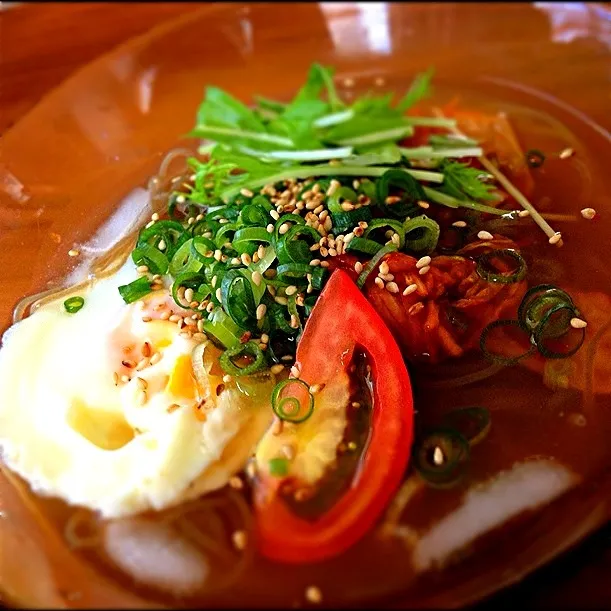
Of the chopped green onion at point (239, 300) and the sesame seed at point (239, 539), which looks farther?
the chopped green onion at point (239, 300)

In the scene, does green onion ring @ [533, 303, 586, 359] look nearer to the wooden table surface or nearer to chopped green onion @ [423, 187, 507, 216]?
chopped green onion @ [423, 187, 507, 216]

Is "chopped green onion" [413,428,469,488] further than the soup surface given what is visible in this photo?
Yes

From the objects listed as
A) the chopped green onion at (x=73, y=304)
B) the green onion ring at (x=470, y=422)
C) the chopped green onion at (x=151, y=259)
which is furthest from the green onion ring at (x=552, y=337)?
the chopped green onion at (x=73, y=304)

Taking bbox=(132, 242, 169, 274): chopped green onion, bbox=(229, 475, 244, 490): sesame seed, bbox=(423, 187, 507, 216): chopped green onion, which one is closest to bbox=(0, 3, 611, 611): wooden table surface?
bbox=(132, 242, 169, 274): chopped green onion

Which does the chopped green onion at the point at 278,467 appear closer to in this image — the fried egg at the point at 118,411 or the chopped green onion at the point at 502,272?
the fried egg at the point at 118,411

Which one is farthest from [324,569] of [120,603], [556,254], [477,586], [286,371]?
[556,254]

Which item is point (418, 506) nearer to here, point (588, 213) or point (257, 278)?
point (257, 278)

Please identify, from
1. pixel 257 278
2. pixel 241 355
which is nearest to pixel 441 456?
pixel 241 355
